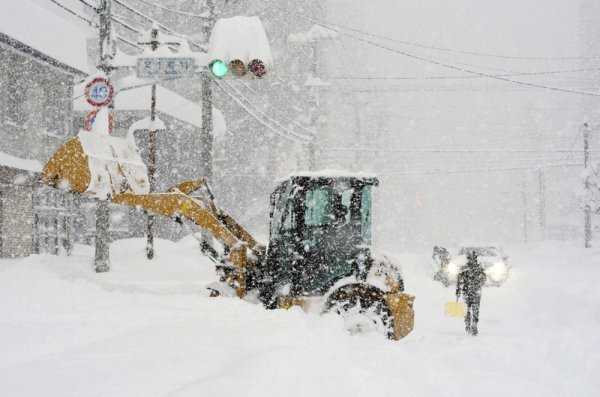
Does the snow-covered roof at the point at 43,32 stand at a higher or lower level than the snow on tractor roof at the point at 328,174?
higher

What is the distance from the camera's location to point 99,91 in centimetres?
1243

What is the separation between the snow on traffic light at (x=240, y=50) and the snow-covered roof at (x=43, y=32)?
29.4 feet

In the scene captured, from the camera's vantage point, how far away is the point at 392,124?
104312 millimetres

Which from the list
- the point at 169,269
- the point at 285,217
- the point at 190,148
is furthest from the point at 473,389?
the point at 190,148

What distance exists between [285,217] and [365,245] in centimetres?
123

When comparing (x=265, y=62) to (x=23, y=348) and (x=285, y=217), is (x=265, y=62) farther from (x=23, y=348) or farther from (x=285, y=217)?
(x=23, y=348)

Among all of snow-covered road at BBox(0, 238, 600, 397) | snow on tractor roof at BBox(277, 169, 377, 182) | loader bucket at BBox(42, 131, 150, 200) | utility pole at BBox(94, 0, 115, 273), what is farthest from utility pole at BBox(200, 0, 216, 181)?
snow on tractor roof at BBox(277, 169, 377, 182)

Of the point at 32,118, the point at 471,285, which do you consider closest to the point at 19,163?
the point at 32,118

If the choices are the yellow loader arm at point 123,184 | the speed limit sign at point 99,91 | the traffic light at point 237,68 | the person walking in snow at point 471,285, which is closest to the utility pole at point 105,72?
the speed limit sign at point 99,91

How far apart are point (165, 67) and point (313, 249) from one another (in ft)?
17.8

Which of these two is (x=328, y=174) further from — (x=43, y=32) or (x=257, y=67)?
(x=43, y=32)

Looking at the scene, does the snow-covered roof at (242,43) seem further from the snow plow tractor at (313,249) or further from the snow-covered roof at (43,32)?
the snow-covered roof at (43,32)

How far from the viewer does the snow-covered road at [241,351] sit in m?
4.57

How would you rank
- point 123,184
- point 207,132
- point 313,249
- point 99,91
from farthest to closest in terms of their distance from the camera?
point 207,132 → point 99,91 → point 123,184 → point 313,249
